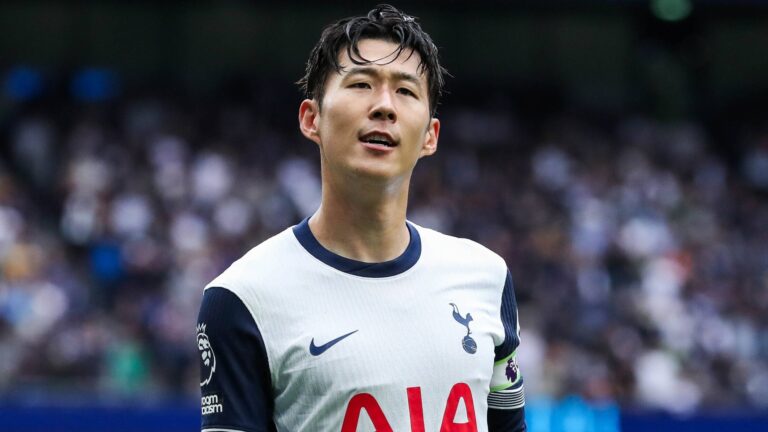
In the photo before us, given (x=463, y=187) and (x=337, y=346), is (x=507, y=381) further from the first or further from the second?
(x=463, y=187)

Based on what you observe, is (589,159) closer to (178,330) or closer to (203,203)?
(203,203)

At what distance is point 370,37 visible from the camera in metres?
2.88

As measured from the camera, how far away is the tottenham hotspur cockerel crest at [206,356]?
273 cm

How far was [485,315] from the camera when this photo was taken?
2969mm

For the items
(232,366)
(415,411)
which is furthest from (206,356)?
(415,411)

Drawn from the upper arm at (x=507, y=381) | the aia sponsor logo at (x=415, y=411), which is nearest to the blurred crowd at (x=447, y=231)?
the upper arm at (x=507, y=381)

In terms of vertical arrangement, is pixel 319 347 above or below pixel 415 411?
above

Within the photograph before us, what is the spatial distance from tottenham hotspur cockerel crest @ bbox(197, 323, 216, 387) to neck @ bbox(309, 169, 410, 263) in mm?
369

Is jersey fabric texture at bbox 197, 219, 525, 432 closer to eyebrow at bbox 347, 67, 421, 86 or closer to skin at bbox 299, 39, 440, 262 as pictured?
skin at bbox 299, 39, 440, 262

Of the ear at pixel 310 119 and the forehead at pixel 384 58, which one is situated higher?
the forehead at pixel 384 58

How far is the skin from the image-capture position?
9.16ft

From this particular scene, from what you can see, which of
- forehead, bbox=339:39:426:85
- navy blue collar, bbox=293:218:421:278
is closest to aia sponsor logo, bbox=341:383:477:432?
navy blue collar, bbox=293:218:421:278

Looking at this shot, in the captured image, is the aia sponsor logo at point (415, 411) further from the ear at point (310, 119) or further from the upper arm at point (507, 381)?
the ear at point (310, 119)

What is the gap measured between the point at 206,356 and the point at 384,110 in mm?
672
